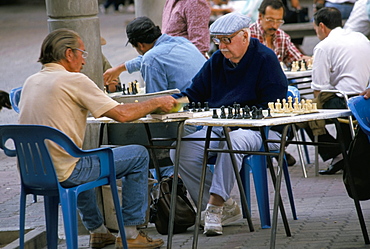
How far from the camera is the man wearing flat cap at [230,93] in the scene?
511cm

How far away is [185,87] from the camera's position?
6.04 m

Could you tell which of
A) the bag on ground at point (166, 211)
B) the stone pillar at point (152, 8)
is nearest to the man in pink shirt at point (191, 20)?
the stone pillar at point (152, 8)

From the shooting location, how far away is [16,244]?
15.9ft

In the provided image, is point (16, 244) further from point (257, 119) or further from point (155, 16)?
point (155, 16)

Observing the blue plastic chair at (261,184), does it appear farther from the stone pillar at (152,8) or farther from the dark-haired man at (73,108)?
the stone pillar at (152,8)

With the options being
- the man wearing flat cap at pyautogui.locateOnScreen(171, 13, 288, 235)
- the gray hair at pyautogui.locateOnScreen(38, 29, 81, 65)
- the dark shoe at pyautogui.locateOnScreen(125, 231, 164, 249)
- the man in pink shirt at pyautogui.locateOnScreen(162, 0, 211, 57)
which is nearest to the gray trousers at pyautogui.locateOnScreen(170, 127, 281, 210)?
the man wearing flat cap at pyautogui.locateOnScreen(171, 13, 288, 235)

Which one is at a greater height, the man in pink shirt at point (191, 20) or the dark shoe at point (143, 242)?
the man in pink shirt at point (191, 20)

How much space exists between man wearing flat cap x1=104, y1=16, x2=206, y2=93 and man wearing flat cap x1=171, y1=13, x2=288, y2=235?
0.53 metres

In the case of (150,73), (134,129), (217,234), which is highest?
(150,73)

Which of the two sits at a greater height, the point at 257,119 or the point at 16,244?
the point at 257,119

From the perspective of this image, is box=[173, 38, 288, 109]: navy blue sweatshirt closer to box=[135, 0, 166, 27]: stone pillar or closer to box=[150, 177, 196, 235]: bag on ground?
box=[150, 177, 196, 235]: bag on ground

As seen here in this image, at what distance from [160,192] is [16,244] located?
3.49ft

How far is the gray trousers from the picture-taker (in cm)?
509

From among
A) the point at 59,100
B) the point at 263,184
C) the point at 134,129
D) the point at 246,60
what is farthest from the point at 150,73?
the point at 59,100
